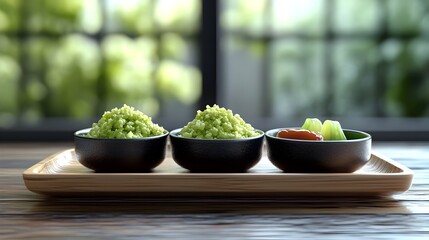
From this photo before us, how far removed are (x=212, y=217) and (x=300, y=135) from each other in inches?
10.0

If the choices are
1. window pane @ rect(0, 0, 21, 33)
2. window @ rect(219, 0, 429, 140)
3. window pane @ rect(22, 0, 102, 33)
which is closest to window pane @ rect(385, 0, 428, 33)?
window @ rect(219, 0, 429, 140)

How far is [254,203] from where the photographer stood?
3.34 ft

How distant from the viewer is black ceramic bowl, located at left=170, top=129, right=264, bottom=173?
107 centimetres

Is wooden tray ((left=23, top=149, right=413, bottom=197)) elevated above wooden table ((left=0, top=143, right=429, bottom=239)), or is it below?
above

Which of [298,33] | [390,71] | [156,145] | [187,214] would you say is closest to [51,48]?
[298,33]

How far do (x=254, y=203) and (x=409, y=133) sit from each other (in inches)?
38.4

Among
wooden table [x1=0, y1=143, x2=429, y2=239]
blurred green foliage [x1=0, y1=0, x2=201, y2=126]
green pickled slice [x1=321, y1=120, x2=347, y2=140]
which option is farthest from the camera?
blurred green foliage [x1=0, y1=0, x2=201, y2=126]

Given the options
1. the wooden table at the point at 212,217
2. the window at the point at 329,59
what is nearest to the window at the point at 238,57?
the window at the point at 329,59

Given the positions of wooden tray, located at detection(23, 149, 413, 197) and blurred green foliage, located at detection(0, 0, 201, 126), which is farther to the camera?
blurred green foliage, located at detection(0, 0, 201, 126)

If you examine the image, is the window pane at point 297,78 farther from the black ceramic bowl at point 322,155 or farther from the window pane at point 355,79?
the black ceramic bowl at point 322,155

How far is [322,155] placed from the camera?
105 cm

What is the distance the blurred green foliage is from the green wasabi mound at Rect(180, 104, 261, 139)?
1770 mm

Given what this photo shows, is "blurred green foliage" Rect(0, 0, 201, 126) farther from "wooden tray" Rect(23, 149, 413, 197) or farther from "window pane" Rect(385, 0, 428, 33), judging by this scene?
"wooden tray" Rect(23, 149, 413, 197)

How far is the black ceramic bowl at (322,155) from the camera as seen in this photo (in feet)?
3.44
